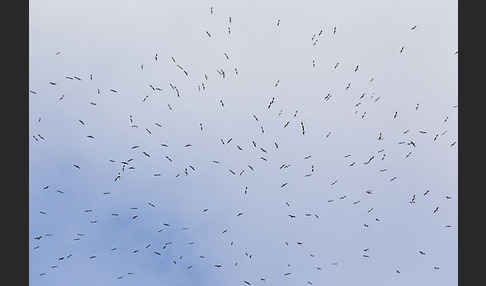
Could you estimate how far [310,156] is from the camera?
21.2 meters

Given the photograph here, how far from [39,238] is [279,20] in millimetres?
6602

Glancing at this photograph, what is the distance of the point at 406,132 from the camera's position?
779 inches

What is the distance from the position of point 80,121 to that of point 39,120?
949 mm

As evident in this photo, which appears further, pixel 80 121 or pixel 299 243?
pixel 299 243

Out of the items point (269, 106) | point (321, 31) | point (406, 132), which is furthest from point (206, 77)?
point (406, 132)

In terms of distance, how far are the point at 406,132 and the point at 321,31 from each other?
280 centimetres

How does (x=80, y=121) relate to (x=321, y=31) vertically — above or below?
below

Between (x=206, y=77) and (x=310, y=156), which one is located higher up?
(x=206, y=77)

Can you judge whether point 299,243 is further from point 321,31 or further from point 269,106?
point 321,31

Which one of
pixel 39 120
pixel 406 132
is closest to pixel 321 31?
pixel 406 132

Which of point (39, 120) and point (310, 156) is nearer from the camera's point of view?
point (39, 120)

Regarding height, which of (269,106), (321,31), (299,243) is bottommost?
(299,243)

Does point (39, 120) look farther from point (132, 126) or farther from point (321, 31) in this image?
point (321, 31)

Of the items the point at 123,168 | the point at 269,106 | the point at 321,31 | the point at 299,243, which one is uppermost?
the point at 321,31
